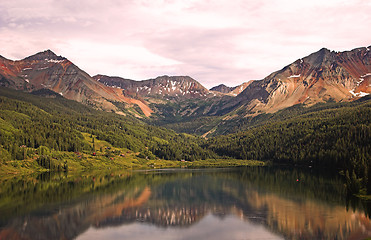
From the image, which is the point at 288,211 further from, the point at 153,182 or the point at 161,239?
the point at 153,182

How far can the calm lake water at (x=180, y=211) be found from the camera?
88.7 metres

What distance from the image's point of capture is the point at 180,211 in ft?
388

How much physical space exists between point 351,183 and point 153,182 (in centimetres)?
10222

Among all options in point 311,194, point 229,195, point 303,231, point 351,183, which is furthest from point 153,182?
point 303,231

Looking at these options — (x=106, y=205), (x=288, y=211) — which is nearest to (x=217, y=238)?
(x=288, y=211)

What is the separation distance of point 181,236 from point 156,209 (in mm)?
33531

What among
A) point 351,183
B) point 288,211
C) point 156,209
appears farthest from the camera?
point 351,183

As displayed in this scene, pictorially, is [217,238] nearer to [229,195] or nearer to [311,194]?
[229,195]

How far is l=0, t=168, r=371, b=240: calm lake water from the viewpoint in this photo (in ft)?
291

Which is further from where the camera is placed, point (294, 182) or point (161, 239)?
point (294, 182)

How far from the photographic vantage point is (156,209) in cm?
12050

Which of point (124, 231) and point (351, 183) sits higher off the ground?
point (351, 183)

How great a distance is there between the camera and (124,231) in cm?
9088

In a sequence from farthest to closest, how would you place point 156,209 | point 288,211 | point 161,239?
point 156,209, point 288,211, point 161,239
